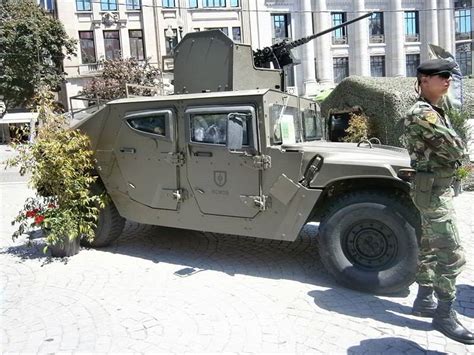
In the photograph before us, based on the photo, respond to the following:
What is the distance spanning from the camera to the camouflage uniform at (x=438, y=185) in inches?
128

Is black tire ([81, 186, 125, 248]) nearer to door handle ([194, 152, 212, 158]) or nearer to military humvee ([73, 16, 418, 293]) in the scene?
military humvee ([73, 16, 418, 293])

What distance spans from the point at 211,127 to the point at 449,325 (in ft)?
9.19

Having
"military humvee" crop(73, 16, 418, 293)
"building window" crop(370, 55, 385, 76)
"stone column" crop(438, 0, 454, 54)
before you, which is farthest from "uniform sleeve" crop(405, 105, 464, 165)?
"stone column" crop(438, 0, 454, 54)

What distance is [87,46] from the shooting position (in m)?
37.9

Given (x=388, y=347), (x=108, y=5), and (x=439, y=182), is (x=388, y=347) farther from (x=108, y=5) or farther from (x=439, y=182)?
(x=108, y=5)

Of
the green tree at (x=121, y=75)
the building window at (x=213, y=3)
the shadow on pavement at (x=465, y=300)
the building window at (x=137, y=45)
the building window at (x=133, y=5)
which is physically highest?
the building window at (x=213, y=3)

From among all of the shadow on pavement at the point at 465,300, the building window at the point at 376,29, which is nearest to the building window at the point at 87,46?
the building window at the point at 376,29

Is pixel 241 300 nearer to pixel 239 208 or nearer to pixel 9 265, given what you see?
pixel 239 208

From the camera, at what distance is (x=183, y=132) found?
198 inches

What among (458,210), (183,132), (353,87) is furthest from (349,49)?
(183,132)

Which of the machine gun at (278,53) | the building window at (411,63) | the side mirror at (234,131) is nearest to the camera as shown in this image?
the side mirror at (234,131)

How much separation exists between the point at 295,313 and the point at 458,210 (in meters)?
4.71

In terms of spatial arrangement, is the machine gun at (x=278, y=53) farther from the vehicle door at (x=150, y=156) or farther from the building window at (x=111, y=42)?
the building window at (x=111, y=42)

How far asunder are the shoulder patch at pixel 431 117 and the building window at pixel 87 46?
37.5 meters
